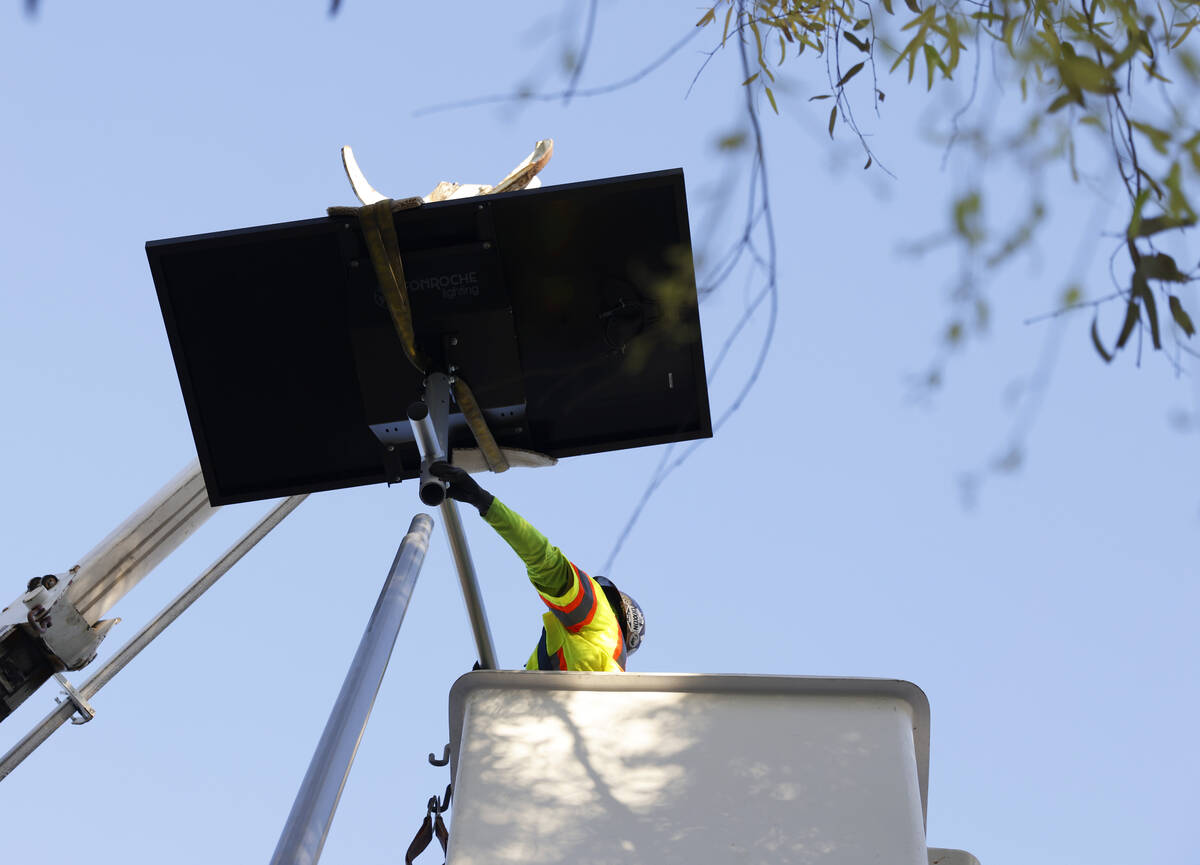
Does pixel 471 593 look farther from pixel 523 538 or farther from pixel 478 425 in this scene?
pixel 478 425

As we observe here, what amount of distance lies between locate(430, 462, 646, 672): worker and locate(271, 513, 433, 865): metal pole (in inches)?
23.5

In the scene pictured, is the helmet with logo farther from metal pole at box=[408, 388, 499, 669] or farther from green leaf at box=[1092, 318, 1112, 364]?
green leaf at box=[1092, 318, 1112, 364]

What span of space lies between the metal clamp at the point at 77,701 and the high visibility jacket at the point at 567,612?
182 centimetres

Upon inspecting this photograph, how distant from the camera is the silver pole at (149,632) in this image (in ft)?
17.5

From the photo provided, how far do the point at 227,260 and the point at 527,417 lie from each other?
51.2 inches

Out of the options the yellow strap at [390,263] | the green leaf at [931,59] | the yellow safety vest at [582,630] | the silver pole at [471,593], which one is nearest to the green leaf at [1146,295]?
the green leaf at [931,59]

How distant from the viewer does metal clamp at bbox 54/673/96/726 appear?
208 inches

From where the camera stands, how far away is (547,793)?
14.8 ft

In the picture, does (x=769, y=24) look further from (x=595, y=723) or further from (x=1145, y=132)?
(x=595, y=723)

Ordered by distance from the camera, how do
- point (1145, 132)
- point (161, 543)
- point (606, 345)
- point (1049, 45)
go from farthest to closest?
point (161, 543)
point (606, 345)
point (1049, 45)
point (1145, 132)

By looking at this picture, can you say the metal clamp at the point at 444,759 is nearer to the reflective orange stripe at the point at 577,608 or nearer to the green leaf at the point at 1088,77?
the reflective orange stripe at the point at 577,608

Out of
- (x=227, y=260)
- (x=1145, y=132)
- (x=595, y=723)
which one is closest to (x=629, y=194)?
(x=227, y=260)

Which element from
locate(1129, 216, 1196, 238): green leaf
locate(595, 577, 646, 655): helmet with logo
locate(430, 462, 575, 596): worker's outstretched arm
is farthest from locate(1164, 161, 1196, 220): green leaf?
locate(595, 577, 646, 655): helmet with logo

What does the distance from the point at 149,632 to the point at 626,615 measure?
235 centimetres
